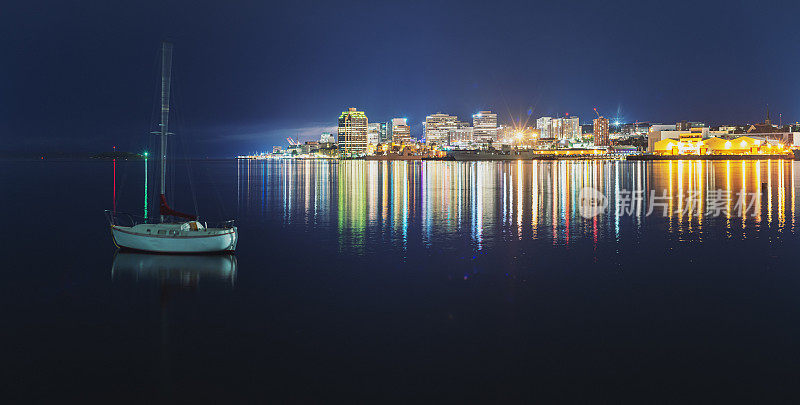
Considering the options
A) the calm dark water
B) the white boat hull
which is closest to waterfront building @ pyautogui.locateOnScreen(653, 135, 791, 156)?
the calm dark water

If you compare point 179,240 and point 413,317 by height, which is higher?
point 179,240

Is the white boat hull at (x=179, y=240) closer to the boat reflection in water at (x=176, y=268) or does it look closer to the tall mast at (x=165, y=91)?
the boat reflection in water at (x=176, y=268)

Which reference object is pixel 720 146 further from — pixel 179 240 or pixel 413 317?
pixel 413 317

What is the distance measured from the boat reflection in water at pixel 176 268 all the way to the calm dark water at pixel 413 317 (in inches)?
4.0

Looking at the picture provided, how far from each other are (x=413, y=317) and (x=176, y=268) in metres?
7.79

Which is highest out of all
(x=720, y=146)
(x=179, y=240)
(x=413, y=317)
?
(x=720, y=146)

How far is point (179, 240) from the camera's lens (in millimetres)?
17172

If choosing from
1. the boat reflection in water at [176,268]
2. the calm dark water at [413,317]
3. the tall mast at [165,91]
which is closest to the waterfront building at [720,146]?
the calm dark water at [413,317]

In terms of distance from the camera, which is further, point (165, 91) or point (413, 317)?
point (165, 91)

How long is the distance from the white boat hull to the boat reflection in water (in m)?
0.22

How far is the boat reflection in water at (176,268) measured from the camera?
1495cm

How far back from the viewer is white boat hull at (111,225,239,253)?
676 inches

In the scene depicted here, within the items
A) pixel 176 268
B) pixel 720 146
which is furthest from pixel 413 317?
pixel 720 146

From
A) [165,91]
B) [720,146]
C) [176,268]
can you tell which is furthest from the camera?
[720,146]
